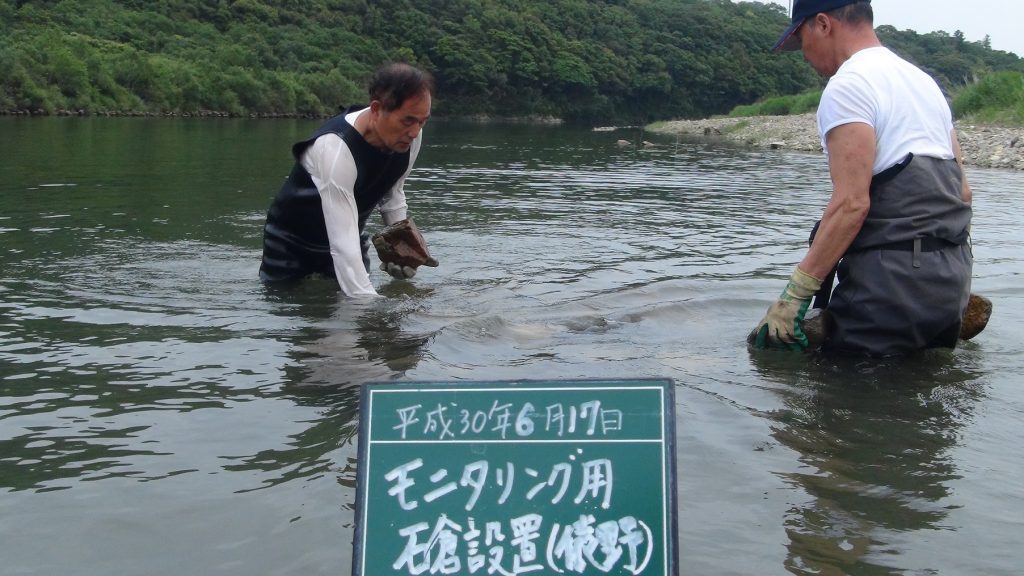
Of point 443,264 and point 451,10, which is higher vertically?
point 451,10

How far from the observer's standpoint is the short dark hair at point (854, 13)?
4277mm

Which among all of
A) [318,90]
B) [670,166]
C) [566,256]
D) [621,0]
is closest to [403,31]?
[318,90]

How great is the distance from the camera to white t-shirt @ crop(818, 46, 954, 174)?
13.4 ft

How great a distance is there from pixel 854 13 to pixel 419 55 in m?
88.4

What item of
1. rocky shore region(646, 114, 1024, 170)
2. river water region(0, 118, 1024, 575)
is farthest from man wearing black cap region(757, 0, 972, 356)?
rocky shore region(646, 114, 1024, 170)

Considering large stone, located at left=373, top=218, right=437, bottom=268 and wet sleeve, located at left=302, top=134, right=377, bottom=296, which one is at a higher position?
wet sleeve, located at left=302, top=134, right=377, bottom=296

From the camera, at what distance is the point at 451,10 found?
325 feet

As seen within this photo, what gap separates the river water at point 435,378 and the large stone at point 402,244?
0.26 meters

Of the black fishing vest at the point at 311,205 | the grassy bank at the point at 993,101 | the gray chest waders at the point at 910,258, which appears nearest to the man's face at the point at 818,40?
the gray chest waders at the point at 910,258

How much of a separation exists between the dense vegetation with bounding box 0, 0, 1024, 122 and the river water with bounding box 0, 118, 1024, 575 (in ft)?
84.3

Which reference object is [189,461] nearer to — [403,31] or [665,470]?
[665,470]

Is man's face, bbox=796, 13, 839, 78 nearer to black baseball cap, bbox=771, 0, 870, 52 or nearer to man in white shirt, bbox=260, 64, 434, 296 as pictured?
black baseball cap, bbox=771, 0, 870, 52

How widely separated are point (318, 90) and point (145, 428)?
66767 millimetres

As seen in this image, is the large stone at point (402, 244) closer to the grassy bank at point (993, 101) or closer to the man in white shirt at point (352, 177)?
the man in white shirt at point (352, 177)
